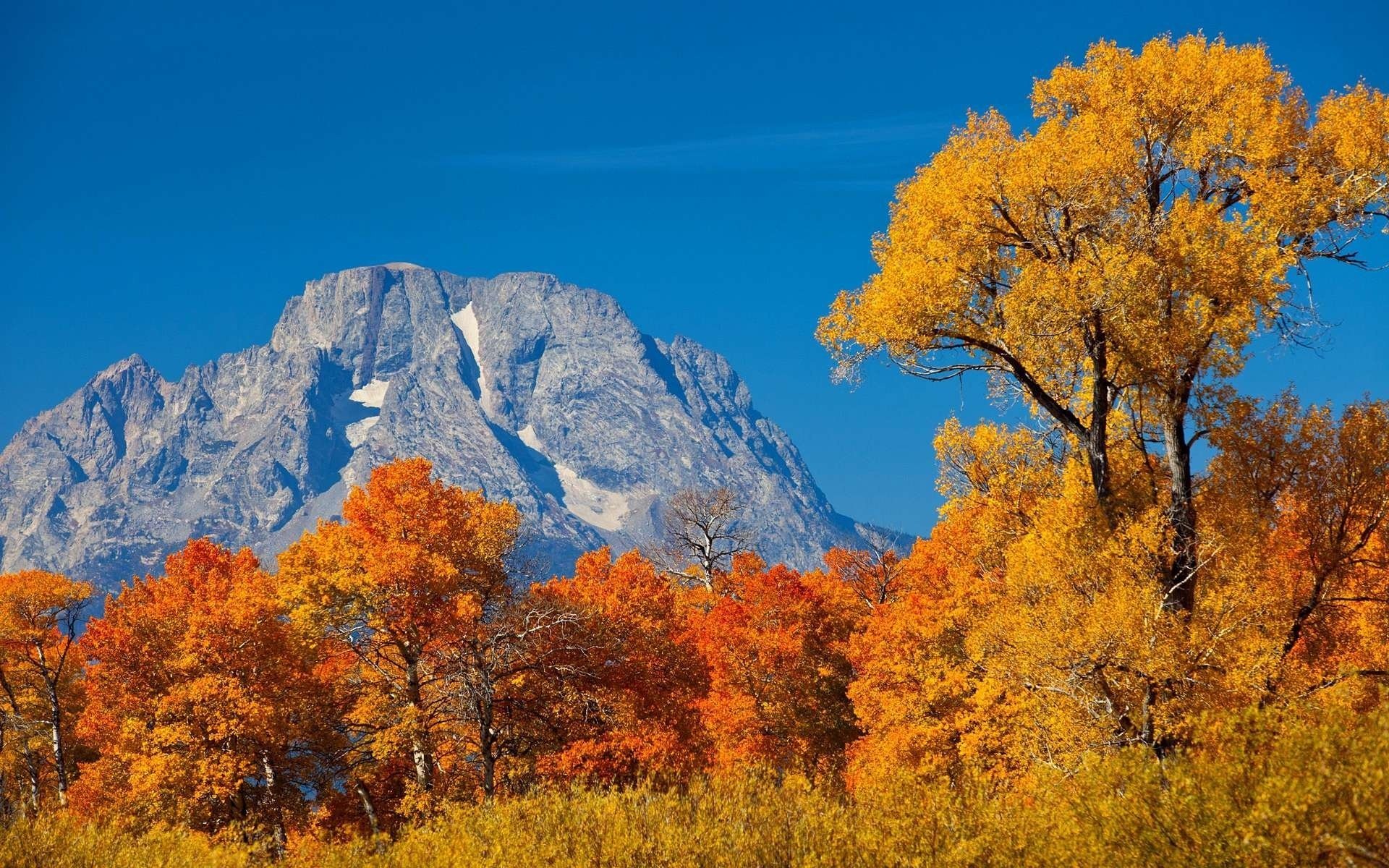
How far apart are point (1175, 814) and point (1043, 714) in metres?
10.6

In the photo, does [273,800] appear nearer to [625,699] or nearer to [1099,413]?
[625,699]

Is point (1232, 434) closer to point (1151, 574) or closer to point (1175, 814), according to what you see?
point (1151, 574)

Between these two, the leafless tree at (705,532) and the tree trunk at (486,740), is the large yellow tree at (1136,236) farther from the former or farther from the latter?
the leafless tree at (705,532)

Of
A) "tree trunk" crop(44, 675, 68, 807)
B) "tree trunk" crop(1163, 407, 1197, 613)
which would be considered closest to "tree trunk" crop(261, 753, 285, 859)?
"tree trunk" crop(44, 675, 68, 807)

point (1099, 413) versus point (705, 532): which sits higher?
point (705, 532)

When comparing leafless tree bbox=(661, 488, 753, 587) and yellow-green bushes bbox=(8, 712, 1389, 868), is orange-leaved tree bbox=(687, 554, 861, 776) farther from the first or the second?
yellow-green bushes bbox=(8, 712, 1389, 868)

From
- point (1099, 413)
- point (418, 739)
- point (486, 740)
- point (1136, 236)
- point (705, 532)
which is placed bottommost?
point (486, 740)

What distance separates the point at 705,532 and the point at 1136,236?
156ft

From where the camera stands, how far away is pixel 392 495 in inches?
1422

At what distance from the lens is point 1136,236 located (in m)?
19.3

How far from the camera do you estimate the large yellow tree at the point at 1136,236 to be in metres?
18.6

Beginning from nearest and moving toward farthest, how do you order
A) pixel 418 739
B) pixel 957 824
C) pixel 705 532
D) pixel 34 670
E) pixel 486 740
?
pixel 957 824 → pixel 486 740 → pixel 418 739 → pixel 34 670 → pixel 705 532

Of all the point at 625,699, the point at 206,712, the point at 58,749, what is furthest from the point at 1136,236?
the point at 58,749

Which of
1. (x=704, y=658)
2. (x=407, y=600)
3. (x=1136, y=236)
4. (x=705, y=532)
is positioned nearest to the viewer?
(x=1136, y=236)
